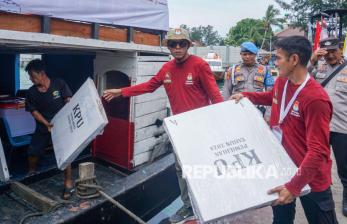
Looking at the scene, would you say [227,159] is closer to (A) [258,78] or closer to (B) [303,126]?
(B) [303,126]

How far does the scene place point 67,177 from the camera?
151 inches

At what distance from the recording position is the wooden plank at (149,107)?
4.39 meters

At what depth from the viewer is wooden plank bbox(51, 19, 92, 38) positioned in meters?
3.21

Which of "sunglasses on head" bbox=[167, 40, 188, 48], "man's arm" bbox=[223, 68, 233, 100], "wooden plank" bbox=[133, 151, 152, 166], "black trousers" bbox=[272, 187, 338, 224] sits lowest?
"wooden plank" bbox=[133, 151, 152, 166]

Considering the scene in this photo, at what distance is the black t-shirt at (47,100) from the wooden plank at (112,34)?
0.82 m

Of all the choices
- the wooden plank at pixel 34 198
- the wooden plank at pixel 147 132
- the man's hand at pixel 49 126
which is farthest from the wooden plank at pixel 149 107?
the wooden plank at pixel 34 198

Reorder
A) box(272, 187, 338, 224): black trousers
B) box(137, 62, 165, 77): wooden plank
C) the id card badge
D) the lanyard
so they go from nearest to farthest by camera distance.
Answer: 1. the lanyard
2. box(272, 187, 338, 224): black trousers
3. the id card badge
4. box(137, 62, 165, 77): wooden plank

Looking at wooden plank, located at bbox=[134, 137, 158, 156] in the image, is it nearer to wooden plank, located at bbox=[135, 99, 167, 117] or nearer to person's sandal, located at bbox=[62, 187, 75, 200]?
wooden plank, located at bbox=[135, 99, 167, 117]

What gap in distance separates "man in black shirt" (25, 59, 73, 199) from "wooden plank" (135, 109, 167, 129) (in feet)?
3.21

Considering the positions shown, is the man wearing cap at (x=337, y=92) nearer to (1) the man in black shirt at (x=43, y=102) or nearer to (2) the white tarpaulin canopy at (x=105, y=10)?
(2) the white tarpaulin canopy at (x=105, y=10)

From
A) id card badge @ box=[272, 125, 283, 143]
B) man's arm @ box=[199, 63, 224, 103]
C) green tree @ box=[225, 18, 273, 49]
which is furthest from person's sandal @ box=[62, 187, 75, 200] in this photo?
green tree @ box=[225, 18, 273, 49]

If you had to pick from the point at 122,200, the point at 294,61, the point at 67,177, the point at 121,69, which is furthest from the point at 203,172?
the point at 121,69

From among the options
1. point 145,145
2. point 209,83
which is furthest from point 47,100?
point 209,83

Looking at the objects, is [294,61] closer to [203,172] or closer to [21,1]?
[203,172]
